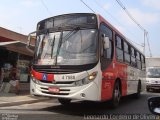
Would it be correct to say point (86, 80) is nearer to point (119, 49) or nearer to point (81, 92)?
point (81, 92)

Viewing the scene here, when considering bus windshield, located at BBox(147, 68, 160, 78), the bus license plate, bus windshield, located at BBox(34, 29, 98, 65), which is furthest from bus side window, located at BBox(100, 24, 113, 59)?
bus windshield, located at BBox(147, 68, 160, 78)

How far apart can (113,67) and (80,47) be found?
2052 millimetres

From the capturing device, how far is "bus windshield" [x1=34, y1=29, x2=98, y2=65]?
30.6 ft

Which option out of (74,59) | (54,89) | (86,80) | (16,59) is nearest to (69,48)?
(74,59)

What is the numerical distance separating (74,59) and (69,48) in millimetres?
429

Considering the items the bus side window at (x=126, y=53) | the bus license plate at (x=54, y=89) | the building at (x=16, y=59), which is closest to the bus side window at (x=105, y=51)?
the bus license plate at (x=54, y=89)

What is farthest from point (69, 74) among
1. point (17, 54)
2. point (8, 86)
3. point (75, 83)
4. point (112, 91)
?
point (17, 54)

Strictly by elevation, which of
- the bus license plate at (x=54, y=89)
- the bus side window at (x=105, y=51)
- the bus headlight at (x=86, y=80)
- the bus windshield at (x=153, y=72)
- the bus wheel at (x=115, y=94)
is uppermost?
the bus side window at (x=105, y=51)

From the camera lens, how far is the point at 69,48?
9.55m

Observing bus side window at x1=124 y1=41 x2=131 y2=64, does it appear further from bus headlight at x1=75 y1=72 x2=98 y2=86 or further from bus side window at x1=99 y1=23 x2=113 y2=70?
bus headlight at x1=75 y1=72 x2=98 y2=86

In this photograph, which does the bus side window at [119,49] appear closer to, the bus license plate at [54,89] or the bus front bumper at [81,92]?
the bus front bumper at [81,92]

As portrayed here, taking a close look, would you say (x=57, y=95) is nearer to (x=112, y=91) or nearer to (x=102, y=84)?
(x=102, y=84)

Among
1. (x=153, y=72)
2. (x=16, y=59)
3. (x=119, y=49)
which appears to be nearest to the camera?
(x=119, y=49)

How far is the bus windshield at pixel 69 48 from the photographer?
30.6ft
